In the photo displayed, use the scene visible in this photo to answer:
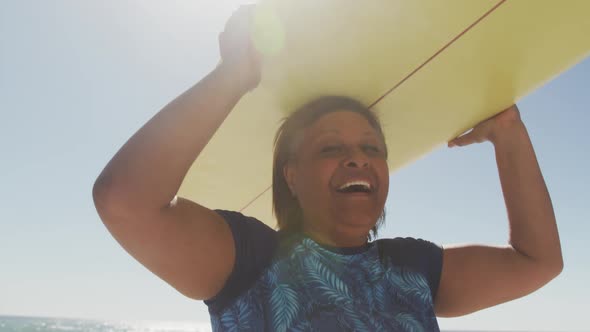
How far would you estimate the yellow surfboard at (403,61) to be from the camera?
1.34m

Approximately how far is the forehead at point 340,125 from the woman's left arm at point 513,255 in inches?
22.1

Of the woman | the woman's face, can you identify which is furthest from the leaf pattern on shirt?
the woman's face

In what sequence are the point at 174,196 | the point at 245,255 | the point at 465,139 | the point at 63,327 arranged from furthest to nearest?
the point at 63,327
the point at 465,139
the point at 245,255
the point at 174,196

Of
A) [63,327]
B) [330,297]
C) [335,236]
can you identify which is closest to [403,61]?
[335,236]

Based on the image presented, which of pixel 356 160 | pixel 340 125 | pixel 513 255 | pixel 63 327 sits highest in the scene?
pixel 340 125

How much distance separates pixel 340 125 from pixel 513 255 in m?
0.84

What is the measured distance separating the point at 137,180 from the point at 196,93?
0.27 m

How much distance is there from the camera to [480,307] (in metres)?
1.75

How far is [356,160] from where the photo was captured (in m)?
1.50

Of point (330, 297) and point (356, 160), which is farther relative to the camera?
point (356, 160)

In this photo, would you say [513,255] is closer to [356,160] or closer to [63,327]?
[356,160]

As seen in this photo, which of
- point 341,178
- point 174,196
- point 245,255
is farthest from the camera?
point 341,178

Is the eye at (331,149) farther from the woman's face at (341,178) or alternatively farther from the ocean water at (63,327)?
the ocean water at (63,327)

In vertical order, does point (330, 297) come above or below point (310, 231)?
below
